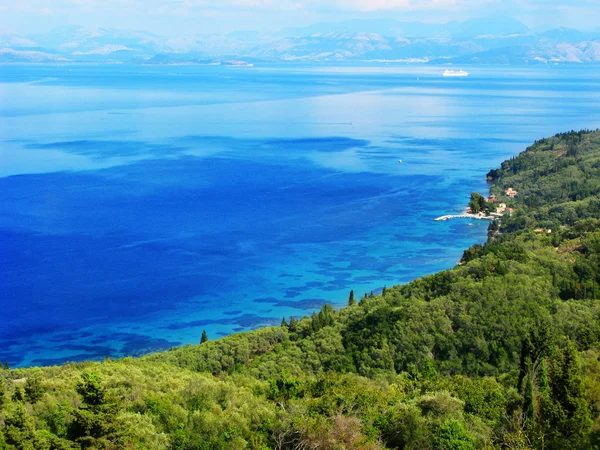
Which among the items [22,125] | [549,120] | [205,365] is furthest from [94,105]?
[205,365]

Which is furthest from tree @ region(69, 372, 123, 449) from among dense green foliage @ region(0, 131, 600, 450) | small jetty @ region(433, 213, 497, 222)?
small jetty @ region(433, 213, 497, 222)

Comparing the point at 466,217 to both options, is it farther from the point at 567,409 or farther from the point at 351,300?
the point at 567,409

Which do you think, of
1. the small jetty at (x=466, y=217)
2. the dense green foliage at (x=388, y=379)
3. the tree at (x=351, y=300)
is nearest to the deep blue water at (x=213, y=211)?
the small jetty at (x=466, y=217)

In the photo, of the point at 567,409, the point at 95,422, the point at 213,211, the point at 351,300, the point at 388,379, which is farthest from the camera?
the point at 213,211

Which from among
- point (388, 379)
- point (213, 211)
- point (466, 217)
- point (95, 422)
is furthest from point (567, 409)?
point (213, 211)

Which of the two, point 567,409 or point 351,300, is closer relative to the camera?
point 567,409

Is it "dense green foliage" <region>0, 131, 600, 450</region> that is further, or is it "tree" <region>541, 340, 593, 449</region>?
"tree" <region>541, 340, 593, 449</region>

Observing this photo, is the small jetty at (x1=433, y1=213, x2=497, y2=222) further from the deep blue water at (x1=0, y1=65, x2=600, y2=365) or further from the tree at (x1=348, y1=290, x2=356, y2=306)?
the tree at (x1=348, y1=290, x2=356, y2=306)
